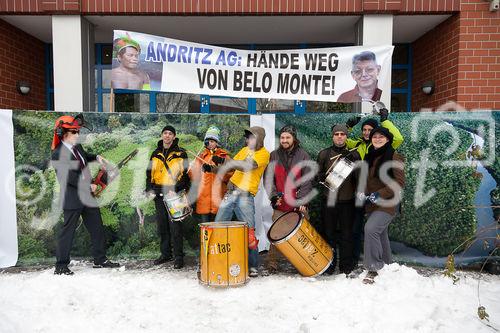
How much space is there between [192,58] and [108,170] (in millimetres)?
2075

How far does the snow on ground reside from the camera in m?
3.29

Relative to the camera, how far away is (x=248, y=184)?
446 centimetres

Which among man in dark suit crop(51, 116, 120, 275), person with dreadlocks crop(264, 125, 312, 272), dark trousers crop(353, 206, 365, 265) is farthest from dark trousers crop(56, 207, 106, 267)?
dark trousers crop(353, 206, 365, 265)

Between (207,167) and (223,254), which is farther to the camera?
(207,167)

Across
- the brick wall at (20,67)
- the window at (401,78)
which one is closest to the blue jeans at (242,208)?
the brick wall at (20,67)

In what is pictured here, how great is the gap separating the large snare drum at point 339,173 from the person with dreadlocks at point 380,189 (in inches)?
10.1

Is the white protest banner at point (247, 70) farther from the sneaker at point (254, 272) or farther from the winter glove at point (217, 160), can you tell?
the sneaker at point (254, 272)

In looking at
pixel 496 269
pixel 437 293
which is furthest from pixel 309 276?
pixel 496 269

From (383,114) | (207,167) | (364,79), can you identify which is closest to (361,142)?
(383,114)

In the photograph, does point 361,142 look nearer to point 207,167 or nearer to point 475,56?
point 207,167

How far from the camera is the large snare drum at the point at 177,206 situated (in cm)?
459

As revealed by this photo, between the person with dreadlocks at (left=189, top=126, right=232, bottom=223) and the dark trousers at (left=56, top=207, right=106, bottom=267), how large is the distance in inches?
52.1

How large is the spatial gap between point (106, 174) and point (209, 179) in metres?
1.45

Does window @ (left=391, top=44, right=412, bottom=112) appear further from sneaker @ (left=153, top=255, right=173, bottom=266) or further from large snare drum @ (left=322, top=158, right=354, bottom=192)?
sneaker @ (left=153, top=255, right=173, bottom=266)
